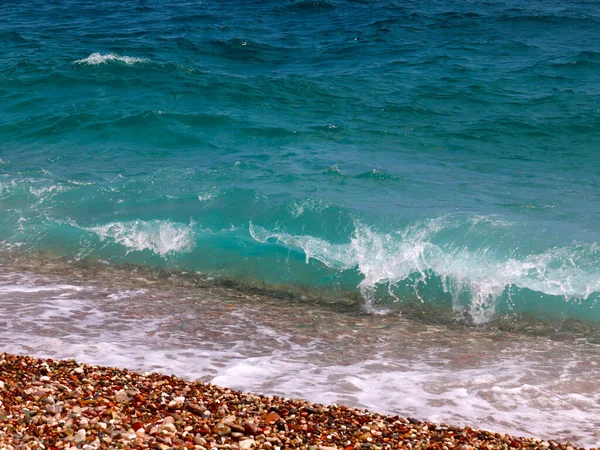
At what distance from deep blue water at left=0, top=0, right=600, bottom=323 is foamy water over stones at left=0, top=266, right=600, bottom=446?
101 centimetres

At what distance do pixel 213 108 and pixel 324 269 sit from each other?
7.98m

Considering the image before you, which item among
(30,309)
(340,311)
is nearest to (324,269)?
(340,311)

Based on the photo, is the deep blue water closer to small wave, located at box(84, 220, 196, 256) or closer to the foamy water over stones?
small wave, located at box(84, 220, 196, 256)

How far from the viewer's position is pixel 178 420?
5004mm

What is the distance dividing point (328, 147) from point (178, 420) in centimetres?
965

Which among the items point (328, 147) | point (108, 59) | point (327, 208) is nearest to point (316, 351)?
point (327, 208)

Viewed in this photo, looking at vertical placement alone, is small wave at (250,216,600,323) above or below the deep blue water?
below

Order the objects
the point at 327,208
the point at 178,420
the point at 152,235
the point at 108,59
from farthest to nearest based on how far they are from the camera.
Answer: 1. the point at 108,59
2. the point at 327,208
3. the point at 152,235
4. the point at 178,420

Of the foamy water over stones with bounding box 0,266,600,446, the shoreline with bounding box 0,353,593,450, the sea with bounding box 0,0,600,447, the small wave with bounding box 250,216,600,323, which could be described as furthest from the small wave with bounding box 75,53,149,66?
the shoreline with bounding box 0,353,593,450

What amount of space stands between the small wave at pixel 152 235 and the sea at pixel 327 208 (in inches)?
1.4

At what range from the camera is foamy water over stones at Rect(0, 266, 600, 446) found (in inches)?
237

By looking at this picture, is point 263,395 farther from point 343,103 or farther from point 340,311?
point 343,103

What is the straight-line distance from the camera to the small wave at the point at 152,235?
1057 cm

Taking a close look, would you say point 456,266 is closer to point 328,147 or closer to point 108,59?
point 328,147
